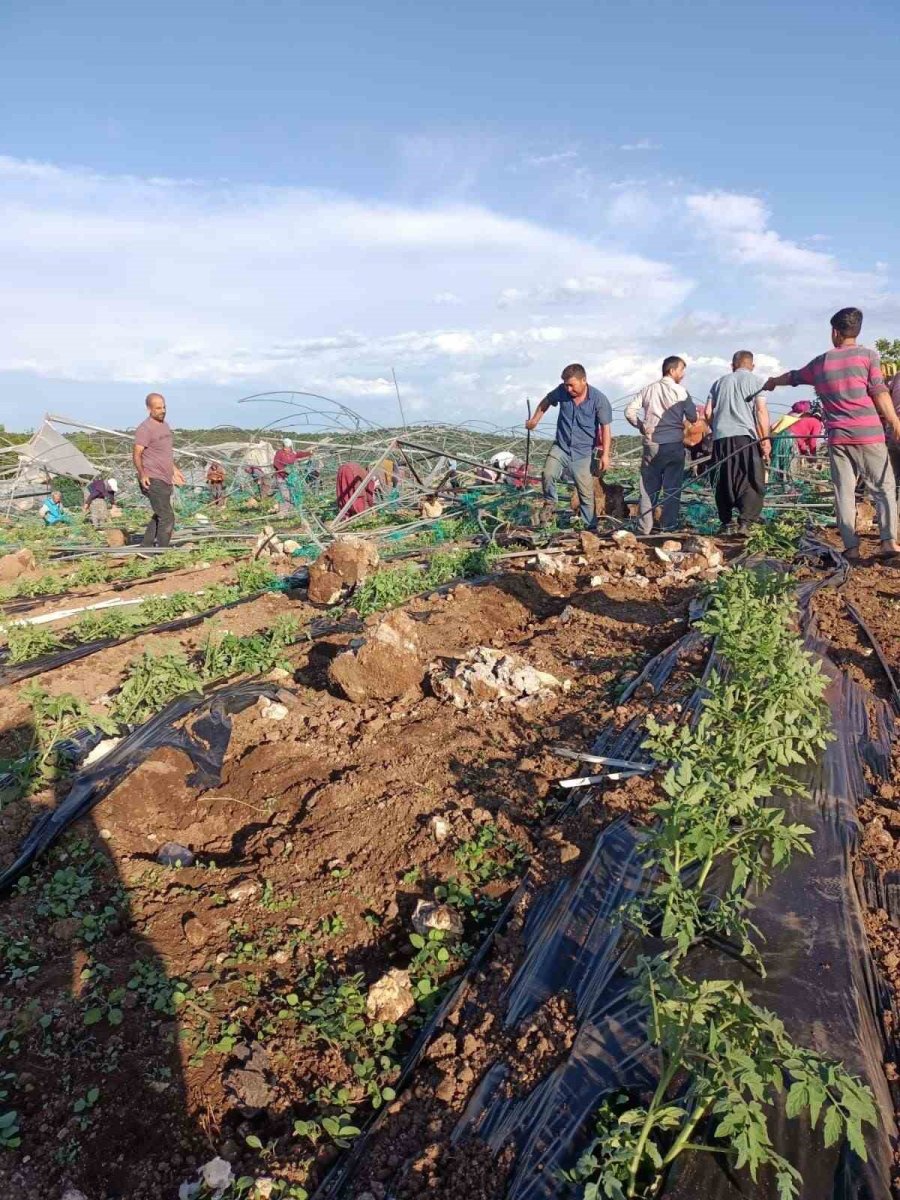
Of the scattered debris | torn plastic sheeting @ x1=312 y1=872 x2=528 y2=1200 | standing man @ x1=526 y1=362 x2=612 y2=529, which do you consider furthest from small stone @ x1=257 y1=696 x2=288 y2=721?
standing man @ x1=526 y1=362 x2=612 y2=529

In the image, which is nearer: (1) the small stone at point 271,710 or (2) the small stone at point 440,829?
(2) the small stone at point 440,829

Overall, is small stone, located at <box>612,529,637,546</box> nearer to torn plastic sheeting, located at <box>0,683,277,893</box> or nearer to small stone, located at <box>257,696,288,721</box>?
torn plastic sheeting, located at <box>0,683,277,893</box>

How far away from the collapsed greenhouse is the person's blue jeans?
253 cm

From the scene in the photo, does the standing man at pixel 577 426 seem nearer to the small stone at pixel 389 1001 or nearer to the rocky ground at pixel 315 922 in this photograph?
the rocky ground at pixel 315 922

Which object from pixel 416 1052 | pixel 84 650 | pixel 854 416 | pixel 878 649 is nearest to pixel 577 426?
pixel 854 416

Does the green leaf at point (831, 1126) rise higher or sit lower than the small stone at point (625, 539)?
lower

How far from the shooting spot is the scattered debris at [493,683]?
12.0 feet

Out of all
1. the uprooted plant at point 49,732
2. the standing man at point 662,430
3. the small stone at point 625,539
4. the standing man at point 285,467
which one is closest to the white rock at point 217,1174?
the uprooted plant at point 49,732

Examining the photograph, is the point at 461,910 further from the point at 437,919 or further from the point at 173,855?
the point at 173,855

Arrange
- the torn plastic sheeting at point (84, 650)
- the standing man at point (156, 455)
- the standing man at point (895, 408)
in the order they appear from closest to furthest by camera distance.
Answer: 1. the torn plastic sheeting at point (84, 650)
2. the standing man at point (895, 408)
3. the standing man at point (156, 455)

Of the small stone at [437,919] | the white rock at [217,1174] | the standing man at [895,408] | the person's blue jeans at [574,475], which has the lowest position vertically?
the white rock at [217,1174]

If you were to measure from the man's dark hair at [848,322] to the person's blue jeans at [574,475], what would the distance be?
238cm

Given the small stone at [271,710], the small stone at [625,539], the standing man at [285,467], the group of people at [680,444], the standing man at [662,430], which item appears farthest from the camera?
the standing man at [285,467]

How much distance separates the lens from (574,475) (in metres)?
7.10
